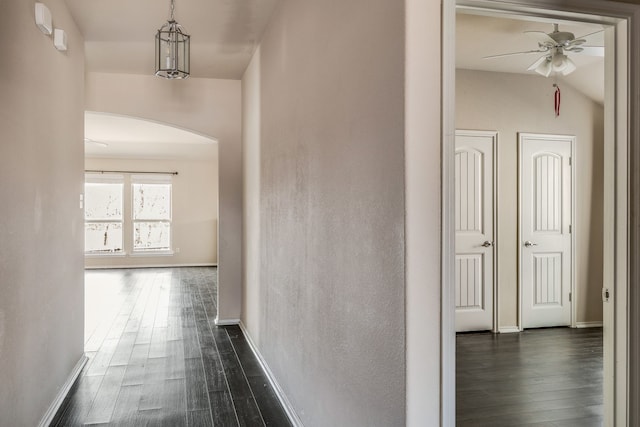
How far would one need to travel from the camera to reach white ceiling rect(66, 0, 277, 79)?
351cm

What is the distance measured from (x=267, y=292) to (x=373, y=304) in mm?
2254

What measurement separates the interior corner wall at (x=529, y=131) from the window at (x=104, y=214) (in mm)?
8514

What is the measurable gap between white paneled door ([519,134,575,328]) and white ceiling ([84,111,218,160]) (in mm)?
4250

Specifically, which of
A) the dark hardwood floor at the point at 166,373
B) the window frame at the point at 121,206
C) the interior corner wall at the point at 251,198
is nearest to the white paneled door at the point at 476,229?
the interior corner wall at the point at 251,198

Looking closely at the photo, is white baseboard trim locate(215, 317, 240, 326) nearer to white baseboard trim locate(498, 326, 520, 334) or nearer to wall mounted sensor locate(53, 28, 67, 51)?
white baseboard trim locate(498, 326, 520, 334)

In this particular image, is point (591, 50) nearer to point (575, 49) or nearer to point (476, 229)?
point (575, 49)

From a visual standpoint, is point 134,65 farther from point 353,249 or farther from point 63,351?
point 353,249

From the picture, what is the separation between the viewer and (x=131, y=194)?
11.0 metres

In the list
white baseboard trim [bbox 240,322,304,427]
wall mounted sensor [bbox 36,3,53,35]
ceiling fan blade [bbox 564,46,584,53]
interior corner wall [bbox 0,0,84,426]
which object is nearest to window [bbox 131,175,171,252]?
white baseboard trim [bbox 240,322,304,427]

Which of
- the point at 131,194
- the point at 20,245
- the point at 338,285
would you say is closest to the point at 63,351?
the point at 20,245

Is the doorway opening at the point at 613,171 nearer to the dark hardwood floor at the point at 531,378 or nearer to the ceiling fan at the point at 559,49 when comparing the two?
the dark hardwood floor at the point at 531,378

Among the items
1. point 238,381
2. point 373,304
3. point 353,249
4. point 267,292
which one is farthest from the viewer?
point 267,292

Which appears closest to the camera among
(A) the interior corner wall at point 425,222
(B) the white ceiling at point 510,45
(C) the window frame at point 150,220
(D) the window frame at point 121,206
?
(A) the interior corner wall at point 425,222

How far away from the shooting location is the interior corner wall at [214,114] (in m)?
5.21
